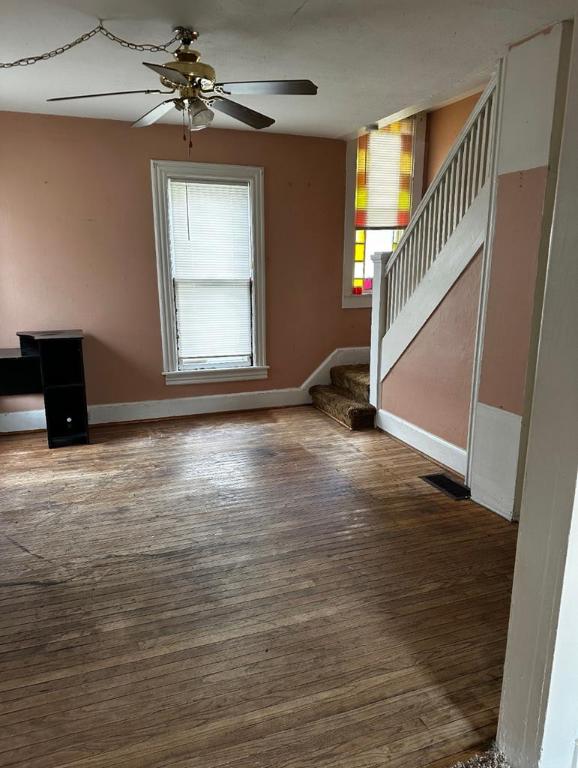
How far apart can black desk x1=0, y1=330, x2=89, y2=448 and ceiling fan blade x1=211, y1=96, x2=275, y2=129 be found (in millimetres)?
2132

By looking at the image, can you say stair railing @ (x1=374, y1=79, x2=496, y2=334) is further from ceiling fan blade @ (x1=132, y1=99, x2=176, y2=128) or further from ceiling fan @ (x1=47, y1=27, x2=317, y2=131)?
ceiling fan blade @ (x1=132, y1=99, x2=176, y2=128)

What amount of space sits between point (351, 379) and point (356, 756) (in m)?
3.69

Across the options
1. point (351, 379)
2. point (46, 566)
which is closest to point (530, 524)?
point (46, 566)

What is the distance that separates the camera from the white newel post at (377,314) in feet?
14.2

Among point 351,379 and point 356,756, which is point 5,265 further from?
point 356,756

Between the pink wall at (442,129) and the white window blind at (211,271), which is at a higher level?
the pink wall at (442,129)

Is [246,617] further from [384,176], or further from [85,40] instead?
[384,176]

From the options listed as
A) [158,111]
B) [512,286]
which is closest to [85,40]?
[158,111]

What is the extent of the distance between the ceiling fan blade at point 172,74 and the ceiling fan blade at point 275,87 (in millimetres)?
240

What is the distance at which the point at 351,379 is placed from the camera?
500 cm

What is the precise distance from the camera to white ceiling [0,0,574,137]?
93.4 inches

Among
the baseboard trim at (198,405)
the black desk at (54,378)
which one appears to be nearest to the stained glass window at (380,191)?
the baseboard trim at (198,405)

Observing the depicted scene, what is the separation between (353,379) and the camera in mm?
4961

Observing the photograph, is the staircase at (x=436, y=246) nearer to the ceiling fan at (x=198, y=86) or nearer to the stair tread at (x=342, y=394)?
the stair tread at (x=342, y=394)
